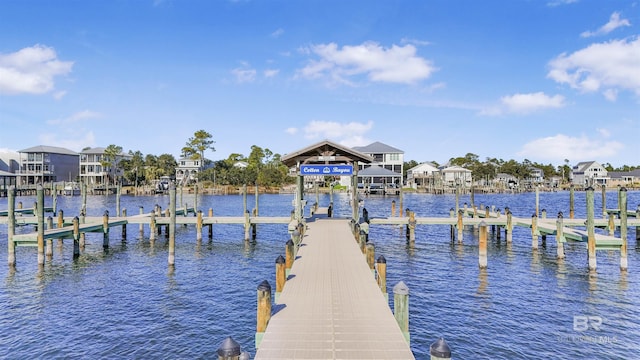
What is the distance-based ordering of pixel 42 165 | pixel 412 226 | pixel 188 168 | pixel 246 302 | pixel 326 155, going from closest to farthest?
pixel 246 302 → pixel 326 155 → pixel 412 226 → pixel 42 165 → pixel 188 168

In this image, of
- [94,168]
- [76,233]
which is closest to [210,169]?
[94,168]

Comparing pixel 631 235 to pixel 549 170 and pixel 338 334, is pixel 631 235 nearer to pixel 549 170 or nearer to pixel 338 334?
pixel 338 334

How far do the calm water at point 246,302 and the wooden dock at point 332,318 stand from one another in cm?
311

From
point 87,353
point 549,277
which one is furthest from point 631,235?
point 87,353

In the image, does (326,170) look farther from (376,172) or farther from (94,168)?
(94,168)

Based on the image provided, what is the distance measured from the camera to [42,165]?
4481 inches

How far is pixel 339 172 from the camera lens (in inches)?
1038

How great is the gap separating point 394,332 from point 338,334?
1.40m

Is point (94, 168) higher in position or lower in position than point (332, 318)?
higher

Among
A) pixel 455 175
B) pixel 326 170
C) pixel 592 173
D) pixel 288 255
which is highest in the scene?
pixel 592 173

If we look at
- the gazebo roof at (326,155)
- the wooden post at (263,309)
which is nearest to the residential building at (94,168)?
the gazebo roof at (326,155)

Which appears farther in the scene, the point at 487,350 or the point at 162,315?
the point at 162,315

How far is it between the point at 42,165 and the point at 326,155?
383 feet

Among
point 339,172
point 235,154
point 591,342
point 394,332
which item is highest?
point 235,154
